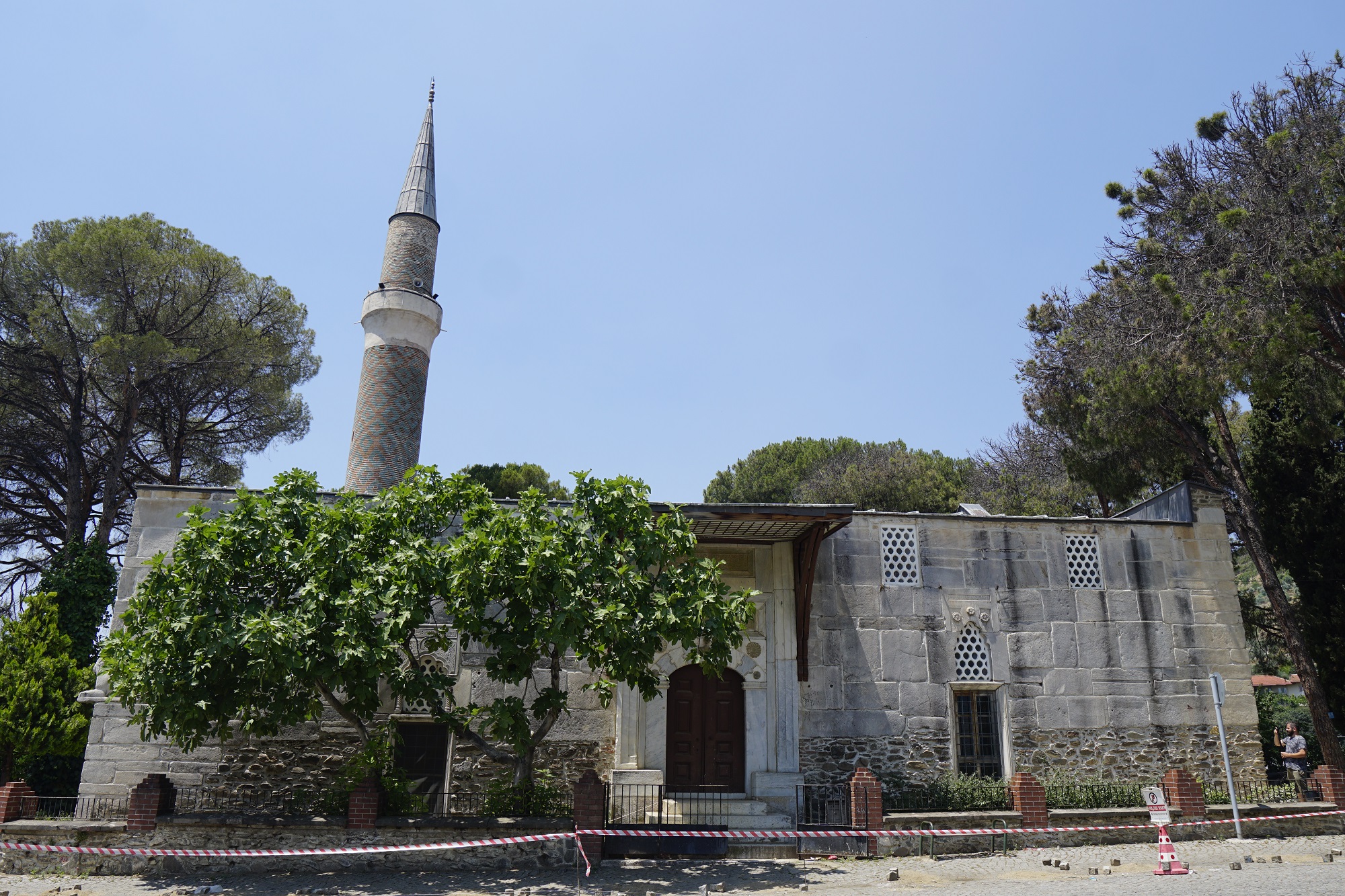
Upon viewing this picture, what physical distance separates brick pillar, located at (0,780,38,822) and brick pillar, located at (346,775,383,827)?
411cm

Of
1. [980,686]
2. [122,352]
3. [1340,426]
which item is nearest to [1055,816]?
[980,686]

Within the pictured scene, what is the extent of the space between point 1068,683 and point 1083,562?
194 centimetres

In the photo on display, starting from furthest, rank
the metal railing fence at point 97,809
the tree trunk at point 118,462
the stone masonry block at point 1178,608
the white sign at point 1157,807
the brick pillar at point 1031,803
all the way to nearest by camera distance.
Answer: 1. the tree trunk at point 118,462
2. the stone masonry block at point 1178,608
3. the metal railing fence at point 97,809
4. the brick pillar at point 1031,803
5. the white sign at point 1157,807

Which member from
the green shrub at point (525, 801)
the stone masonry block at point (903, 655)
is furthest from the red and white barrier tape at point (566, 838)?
the stone masonry block at point (903, 655)

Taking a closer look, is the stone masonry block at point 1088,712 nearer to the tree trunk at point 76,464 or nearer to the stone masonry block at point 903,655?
the stone masonry block at point 903,655

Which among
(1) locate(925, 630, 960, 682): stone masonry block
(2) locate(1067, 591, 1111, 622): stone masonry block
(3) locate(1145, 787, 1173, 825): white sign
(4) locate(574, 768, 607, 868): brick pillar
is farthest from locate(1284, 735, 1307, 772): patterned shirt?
(4) locate(574, 768, 607, 868): brick pillar

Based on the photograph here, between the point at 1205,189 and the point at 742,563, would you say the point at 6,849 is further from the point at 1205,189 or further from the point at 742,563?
the point at 1205,189

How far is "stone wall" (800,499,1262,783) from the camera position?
13062mm

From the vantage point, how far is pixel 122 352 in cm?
1836

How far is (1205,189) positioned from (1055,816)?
32.8 feet

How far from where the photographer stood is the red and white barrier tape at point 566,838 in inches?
382

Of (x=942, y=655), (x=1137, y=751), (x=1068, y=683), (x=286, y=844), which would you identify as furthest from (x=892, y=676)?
(x=286, y=844)

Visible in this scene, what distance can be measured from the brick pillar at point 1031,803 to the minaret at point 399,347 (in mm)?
10090

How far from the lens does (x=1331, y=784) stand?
1180 centimetres
